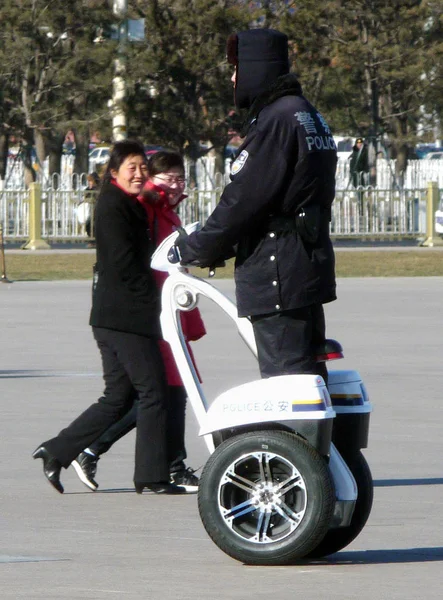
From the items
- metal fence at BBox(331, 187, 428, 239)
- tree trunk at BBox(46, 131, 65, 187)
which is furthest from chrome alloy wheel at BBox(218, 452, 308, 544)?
tree trunk at BBox(46, 131, 65, 187)

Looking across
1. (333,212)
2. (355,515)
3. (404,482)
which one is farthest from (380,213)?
(355,515)

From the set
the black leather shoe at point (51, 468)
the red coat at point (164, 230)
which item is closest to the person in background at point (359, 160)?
the red coat at point (164, 230)

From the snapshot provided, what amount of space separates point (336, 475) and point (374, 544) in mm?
494

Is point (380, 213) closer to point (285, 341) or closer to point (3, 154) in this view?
point (3, 154)

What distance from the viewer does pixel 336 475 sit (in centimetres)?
562

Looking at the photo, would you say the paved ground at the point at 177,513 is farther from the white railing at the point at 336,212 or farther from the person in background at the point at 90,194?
the white railing at the point at 336,212

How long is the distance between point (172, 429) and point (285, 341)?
1809 mm

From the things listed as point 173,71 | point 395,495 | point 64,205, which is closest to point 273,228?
Result: point 395,495

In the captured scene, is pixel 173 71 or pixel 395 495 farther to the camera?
pixel 173 71

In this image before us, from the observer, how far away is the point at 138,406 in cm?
713

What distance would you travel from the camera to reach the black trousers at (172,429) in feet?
23.8

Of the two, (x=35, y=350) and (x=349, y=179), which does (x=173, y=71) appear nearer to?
(x=349, y=179)

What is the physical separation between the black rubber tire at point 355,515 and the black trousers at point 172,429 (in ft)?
4.87

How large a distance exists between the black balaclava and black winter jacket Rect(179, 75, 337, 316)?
0.12 feet
